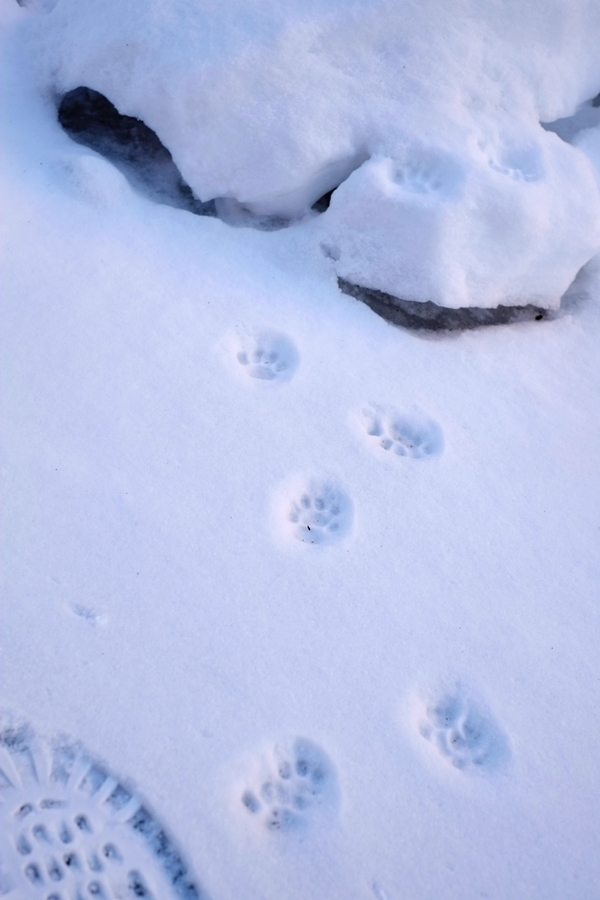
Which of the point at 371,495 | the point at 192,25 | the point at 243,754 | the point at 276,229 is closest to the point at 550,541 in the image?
the point at 371,495

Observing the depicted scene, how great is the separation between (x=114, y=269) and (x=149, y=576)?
81cm

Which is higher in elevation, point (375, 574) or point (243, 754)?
point (375, 574)

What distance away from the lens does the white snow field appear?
115cm

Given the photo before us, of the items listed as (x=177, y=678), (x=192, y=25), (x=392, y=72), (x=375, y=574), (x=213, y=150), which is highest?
(x=392, y=72)

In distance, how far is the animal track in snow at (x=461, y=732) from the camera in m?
1.29

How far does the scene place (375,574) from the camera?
1.43 meters

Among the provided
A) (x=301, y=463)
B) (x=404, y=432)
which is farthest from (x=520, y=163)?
(x=301, y=463)

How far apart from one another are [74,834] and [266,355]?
1068mm

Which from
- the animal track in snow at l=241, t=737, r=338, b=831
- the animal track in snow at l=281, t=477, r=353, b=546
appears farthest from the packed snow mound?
the animal track in snow at l=241, t=737, r=338, b=831

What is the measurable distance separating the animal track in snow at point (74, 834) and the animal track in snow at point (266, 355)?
2.96 feet

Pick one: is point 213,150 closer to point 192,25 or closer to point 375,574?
point 192,25

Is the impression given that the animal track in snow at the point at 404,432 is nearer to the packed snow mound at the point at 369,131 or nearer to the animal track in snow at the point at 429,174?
the packed snow mound at the point at 369,131

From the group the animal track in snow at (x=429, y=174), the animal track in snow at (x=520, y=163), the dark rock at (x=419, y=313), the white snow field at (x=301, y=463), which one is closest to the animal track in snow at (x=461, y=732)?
the white snow field at (x=301, y=463)

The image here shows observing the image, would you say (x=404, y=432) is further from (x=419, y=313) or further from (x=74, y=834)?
(x=74, y=834)
